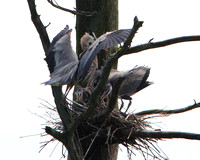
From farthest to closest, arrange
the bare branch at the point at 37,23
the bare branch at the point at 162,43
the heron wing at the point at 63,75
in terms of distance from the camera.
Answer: the heron wing at the point at 63,75
the bare branch at the point at 37,23
the bare branch at the point at 162,43

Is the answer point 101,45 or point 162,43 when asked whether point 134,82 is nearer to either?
point 101,45

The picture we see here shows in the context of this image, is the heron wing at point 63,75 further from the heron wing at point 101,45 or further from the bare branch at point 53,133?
the bare branch at point 53,133

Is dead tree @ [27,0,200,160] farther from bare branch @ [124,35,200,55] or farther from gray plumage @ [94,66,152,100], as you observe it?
gray plumage @ [94,66,152,100]

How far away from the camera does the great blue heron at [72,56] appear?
9.94ft

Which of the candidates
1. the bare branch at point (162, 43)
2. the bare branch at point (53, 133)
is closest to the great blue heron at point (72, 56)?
the bare branch at point (162, 43)

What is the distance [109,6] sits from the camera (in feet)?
13.1

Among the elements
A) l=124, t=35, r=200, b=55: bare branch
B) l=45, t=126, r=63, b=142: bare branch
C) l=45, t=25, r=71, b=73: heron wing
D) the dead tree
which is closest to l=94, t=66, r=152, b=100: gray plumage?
the dead tree

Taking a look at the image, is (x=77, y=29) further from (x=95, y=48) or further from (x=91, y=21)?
(x=95, y=48)

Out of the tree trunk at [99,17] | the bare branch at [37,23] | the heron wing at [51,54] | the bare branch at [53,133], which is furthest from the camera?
the tree trunk at [99,17]

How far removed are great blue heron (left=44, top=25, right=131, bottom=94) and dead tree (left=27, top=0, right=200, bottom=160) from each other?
6.2 inches

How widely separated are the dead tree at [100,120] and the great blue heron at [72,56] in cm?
16

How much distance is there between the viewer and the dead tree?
2.75 m

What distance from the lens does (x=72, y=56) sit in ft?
12.9

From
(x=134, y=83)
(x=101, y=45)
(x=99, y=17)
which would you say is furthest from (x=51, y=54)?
(x=134, y=83)
